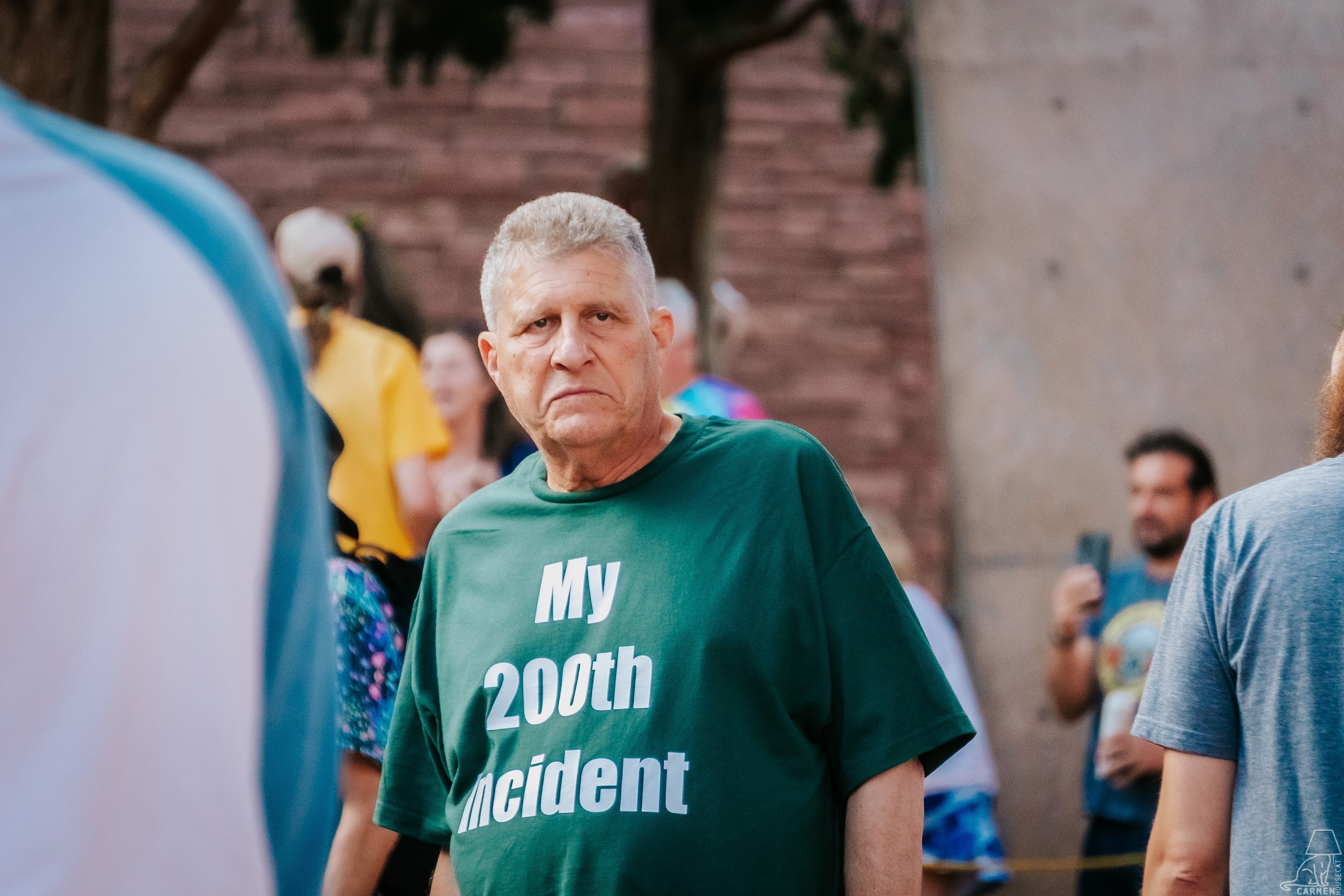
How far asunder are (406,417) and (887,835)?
2.47 meters

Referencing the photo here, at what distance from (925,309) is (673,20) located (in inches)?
154

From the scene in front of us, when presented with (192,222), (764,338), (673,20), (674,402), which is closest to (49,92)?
(674,402)

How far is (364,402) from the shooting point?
405 cm

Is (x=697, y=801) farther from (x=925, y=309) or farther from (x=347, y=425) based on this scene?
(x=925, y=309)

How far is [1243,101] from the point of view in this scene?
16.9 feet

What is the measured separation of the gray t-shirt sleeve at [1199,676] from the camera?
206 centimetres

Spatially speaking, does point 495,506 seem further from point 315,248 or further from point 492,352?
point 315,248

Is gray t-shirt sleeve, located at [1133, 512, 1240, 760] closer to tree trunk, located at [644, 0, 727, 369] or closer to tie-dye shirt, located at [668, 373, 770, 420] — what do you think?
tie-dye shirt, located at [668, 373, 770, 420]

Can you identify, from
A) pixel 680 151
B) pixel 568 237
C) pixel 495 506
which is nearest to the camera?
pixel 568 237

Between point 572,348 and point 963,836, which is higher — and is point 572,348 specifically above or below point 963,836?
above

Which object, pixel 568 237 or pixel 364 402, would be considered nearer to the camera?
pixel 568 237

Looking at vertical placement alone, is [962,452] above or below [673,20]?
below

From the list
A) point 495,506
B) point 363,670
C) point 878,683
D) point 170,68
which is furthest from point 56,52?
point 878,683

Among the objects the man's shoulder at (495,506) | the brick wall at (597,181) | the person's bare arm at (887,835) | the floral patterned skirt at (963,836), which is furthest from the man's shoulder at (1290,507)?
the brick wall at (597,181)
